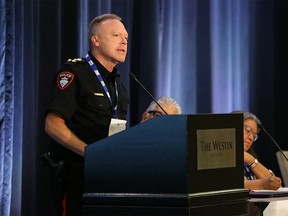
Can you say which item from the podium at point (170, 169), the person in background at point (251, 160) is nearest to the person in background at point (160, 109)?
the person in background at point (251, 160)

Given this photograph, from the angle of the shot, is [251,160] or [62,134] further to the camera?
[251,160]

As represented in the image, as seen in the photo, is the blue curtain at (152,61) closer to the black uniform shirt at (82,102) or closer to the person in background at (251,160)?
the person in background at (251,160)

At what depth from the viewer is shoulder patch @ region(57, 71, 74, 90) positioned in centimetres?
257

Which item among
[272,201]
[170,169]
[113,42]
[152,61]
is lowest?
[272,201]

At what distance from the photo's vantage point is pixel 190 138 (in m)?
1.68

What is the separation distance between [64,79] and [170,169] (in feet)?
3.30

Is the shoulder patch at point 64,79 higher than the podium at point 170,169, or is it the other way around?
the shoulder patch at point 64,79

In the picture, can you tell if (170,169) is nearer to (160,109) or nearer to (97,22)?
(97,22)

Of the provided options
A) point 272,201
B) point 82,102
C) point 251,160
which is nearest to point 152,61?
point 251,160

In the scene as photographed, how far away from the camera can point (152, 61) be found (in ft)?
14.8

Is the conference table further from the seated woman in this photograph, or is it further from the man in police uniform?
the seated woman

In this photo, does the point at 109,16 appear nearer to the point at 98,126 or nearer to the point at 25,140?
the point at 98,126

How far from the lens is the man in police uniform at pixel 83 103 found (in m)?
2.41

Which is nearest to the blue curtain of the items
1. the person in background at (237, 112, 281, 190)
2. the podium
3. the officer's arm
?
the person in background at (237, 112, 281, 190)
